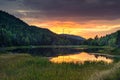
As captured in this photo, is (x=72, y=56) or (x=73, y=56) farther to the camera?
(x=73, y=56)

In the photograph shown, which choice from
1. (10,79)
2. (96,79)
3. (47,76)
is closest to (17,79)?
(10,79)

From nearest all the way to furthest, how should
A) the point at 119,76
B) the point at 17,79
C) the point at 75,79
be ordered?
the point at 119,76 < the point at 75,79 < the point at 17,79

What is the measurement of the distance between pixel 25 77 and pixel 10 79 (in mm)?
1639

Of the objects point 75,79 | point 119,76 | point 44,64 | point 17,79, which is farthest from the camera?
point 44,64

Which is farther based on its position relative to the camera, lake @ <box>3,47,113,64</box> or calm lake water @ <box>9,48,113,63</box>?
calm lake water @ <box>9,48,113,63</box>

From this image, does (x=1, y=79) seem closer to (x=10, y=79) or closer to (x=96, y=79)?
(x=10, y=79)

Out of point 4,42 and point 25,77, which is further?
point 4,42

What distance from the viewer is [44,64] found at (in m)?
48.2

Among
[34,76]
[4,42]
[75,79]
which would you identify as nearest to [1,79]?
[34,76]

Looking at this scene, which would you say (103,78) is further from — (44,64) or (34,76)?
(44,64)

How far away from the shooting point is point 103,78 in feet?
71.6

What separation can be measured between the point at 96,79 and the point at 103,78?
0.56 meters

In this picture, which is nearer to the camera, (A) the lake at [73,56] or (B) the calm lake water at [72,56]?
(A) the lake at [73,56]

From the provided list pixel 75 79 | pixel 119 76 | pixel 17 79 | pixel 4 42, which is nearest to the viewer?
pixel 119 76
